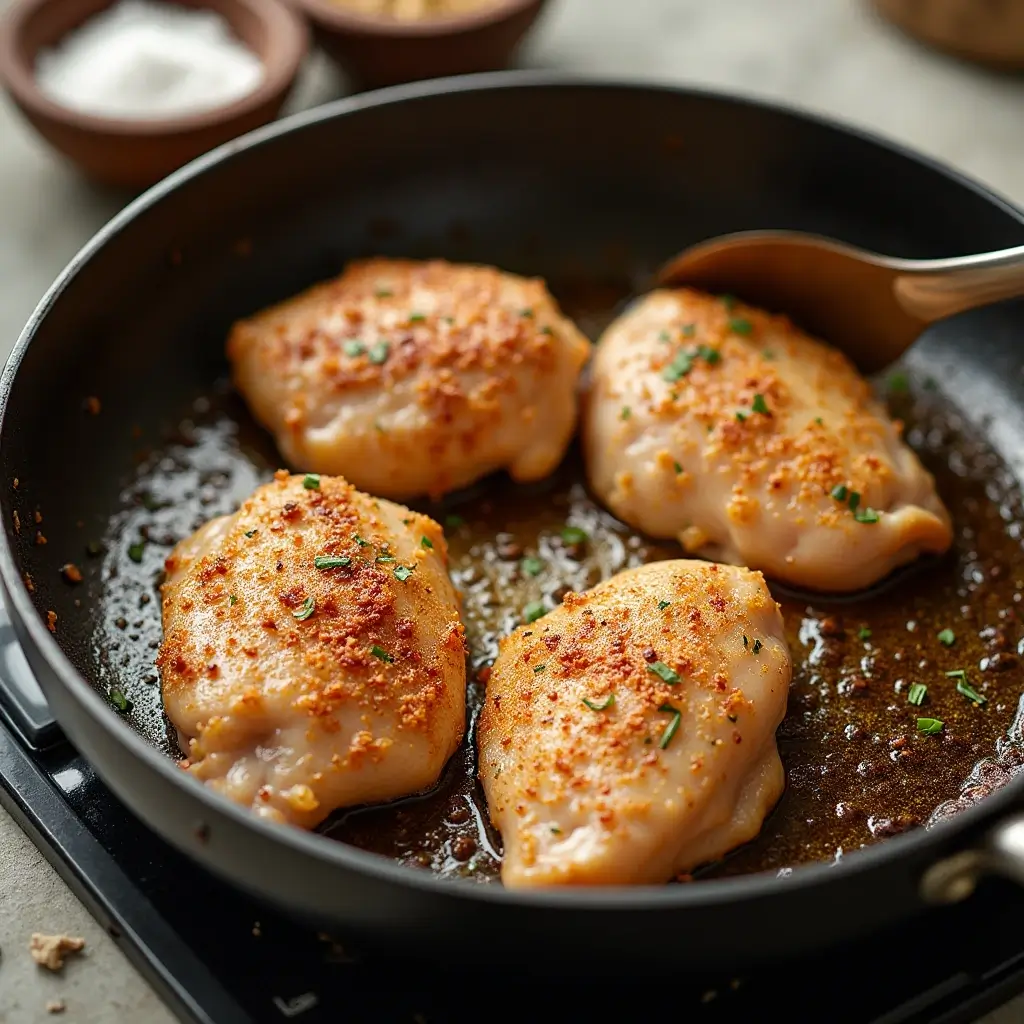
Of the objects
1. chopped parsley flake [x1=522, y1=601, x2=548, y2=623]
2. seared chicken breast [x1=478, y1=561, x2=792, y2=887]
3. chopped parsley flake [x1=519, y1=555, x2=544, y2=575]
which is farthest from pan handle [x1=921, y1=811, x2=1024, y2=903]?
chopped parsley flake [x1=519, y1=555, x2=544, y2=575]

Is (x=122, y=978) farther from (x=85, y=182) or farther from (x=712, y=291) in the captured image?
(x=85, y=182)

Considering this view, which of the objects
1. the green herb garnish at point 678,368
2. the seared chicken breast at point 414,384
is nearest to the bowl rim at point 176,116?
the seared chicken breast at point 414,384

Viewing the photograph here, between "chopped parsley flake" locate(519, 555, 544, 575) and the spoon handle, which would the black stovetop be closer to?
"chopped parsley flake" locate(519, 555, 544, 575)

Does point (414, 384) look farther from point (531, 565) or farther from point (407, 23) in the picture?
point (407, 23)

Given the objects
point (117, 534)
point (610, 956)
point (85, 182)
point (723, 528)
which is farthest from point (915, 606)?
point (85, 182)

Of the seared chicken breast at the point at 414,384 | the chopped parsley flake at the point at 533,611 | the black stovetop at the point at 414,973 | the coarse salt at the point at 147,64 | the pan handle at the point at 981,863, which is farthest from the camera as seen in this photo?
the coarse salt at the point at 147,64

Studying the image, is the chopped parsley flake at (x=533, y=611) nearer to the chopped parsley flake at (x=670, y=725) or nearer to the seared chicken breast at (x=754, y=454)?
the seared chicken breast at (x=754, y=454)
